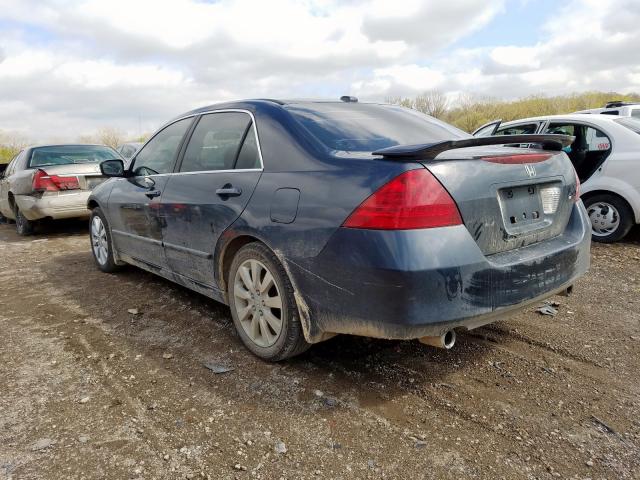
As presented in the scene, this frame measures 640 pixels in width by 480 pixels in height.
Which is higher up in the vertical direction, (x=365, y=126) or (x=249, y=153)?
(x=365, y=126)

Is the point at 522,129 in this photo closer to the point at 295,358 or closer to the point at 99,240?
the point at 295,358

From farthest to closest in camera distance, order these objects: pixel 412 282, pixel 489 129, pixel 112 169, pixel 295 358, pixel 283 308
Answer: pixel 489 129, pixel 112 169, pixel 295 358, pixel 283 308, pixel 412 282

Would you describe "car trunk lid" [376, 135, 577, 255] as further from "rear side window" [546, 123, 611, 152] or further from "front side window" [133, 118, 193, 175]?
"rear side window" [546, 123, 611, 152]

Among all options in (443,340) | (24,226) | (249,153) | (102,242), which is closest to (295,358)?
(443,340)

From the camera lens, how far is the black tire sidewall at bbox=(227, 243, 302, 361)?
2.69 m

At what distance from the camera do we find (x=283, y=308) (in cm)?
273

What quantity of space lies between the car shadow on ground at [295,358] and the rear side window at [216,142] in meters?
1.19

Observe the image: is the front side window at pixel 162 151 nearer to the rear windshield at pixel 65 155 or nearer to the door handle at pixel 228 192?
the door handle at pixel 228 192

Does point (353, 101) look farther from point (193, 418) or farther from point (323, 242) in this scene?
point (193, 418)

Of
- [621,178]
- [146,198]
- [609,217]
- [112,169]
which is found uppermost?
[112,169]

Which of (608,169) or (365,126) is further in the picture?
(608,169)

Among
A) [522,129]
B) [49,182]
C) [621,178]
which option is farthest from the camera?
[49,182]

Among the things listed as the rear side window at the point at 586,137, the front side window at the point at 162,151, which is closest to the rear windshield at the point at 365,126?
the front side window at the point at 162,151

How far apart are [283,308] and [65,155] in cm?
718
